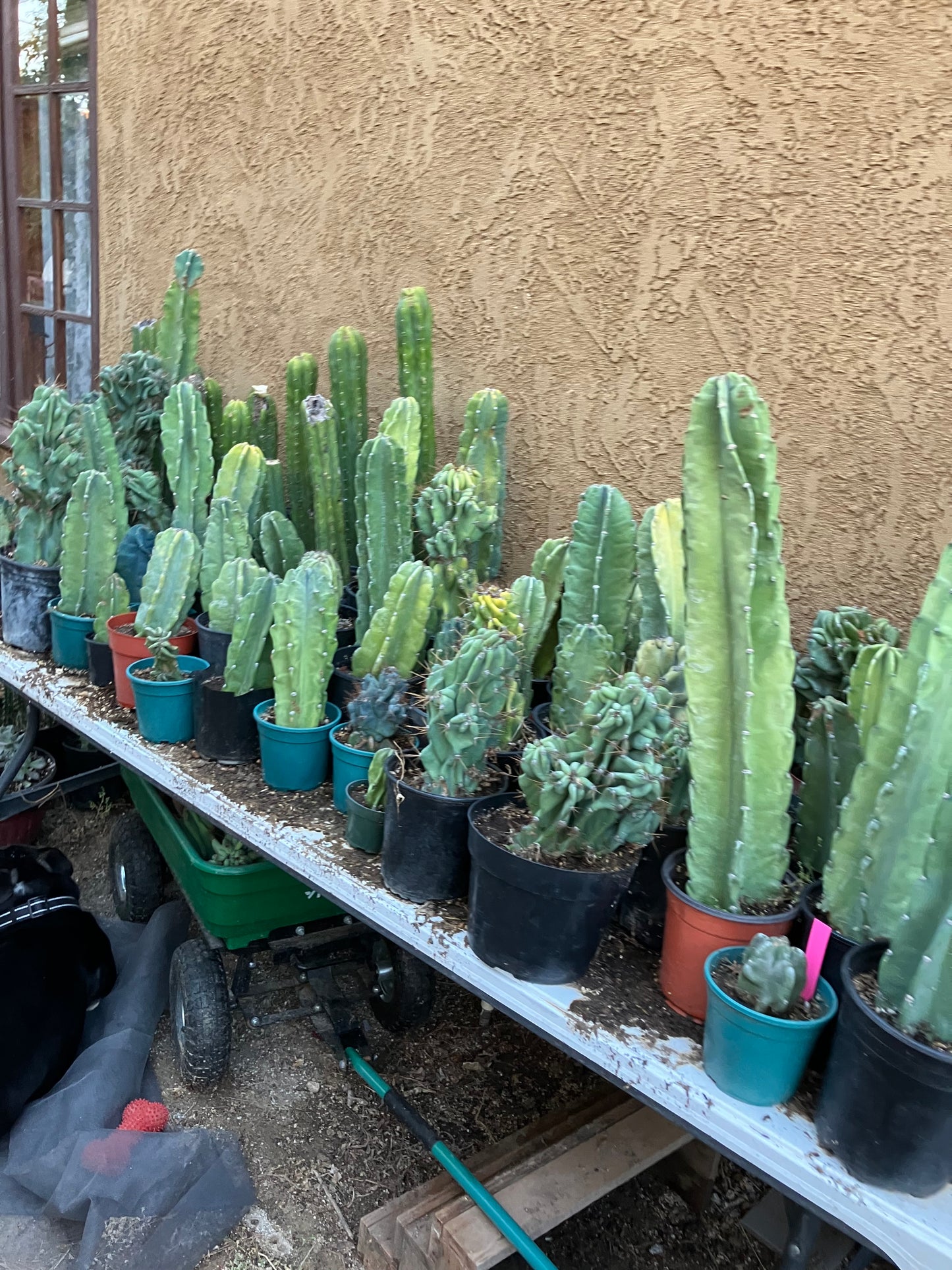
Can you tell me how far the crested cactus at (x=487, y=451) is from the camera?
6.84ft

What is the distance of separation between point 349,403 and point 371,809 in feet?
4.00

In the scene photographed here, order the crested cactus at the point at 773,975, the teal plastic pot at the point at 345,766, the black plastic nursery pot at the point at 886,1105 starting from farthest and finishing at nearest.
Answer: the teal plastic pot at the point at 345,766 → the crested cactus at the point at 773,975 → the black plastic nursery pot at the point at 886,1105

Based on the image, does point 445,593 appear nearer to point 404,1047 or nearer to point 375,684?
point 375,684

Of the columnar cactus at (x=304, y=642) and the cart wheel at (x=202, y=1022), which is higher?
the columnar cactus at (x=304, y=642)

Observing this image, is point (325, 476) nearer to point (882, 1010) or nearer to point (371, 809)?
point (371, 809)

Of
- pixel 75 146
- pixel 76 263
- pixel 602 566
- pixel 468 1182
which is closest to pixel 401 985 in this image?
pixel 468 1182

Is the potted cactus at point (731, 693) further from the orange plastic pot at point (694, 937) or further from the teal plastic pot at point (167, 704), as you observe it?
the teal plastic pot at point (167, 704)

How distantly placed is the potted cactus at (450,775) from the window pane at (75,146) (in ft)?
13.0

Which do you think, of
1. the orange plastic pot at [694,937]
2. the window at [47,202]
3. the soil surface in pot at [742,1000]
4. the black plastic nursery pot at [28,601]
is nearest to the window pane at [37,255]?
the window at [47,202]

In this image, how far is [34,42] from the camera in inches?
177

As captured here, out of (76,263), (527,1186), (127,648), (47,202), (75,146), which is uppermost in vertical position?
(75,146)

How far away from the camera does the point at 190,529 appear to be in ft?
7.85

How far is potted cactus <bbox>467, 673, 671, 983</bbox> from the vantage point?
1.17 meters

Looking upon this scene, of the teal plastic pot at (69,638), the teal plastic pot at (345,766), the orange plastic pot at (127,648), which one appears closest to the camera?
the teal plastic pot at (345,766)
